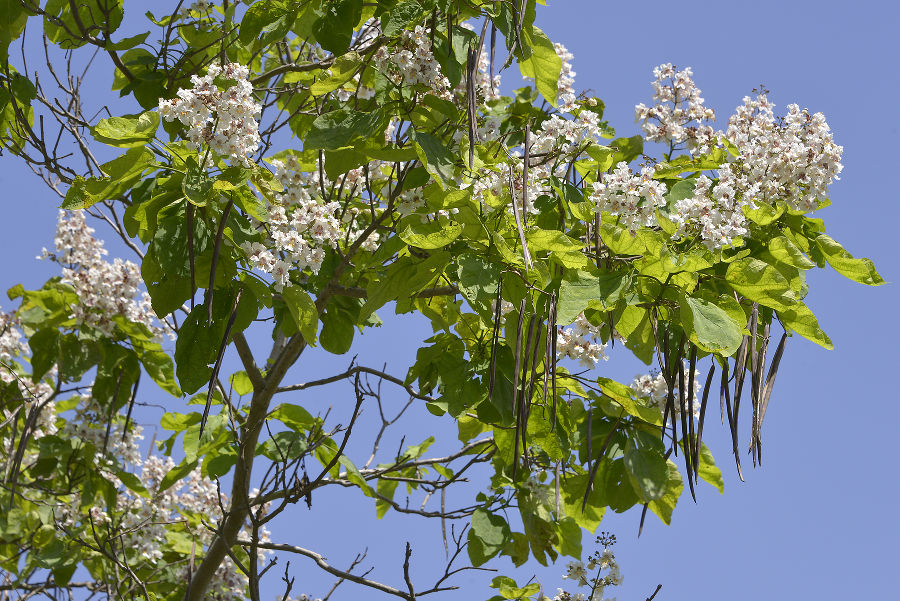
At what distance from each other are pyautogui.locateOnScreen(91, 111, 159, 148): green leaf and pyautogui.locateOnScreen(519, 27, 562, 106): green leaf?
0.85 metres

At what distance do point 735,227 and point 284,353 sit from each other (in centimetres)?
147

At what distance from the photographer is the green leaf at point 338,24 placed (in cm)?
205

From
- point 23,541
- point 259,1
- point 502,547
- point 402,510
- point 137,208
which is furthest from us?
point 23,541

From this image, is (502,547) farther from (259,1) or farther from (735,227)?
(259,1)

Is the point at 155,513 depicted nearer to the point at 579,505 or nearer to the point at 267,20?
the point at 579,505

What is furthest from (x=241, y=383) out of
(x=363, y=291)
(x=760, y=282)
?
(x=760, y=282)

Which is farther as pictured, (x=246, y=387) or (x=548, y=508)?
(x=246, y=387)

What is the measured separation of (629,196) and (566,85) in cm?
58

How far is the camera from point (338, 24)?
206 cm

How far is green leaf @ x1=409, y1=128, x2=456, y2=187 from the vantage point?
1.81 meters

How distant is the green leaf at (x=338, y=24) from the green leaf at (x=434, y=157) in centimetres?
37

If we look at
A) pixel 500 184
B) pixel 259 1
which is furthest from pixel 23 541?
pixel 500 184

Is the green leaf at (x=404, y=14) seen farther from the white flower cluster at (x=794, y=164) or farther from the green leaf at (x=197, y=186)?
the white flower cluster at (x=794, y=164)

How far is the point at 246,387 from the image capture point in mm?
3104
